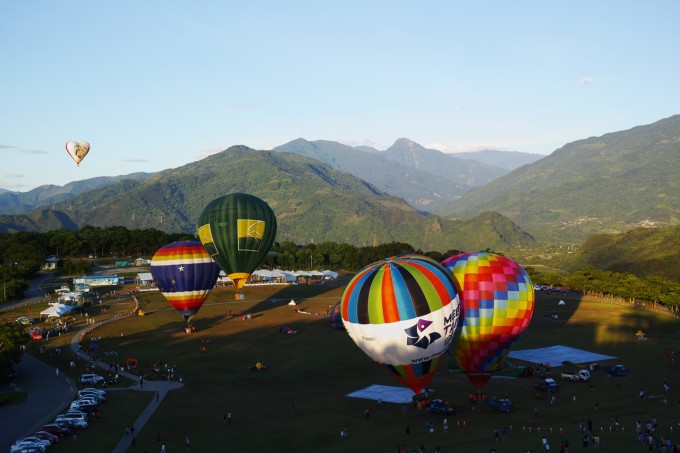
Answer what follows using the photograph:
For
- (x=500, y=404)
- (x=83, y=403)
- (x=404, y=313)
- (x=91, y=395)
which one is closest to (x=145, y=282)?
(x=91, y=395)

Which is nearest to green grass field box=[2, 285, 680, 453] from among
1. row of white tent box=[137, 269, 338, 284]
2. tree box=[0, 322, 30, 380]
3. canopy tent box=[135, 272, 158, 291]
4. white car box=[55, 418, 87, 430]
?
white car box=[55, 418, 87, 430]

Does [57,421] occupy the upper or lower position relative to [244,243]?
lower

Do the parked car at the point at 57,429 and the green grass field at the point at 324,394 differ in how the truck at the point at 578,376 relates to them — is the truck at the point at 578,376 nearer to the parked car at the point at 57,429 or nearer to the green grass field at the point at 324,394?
the green grass field at the point at 324,394

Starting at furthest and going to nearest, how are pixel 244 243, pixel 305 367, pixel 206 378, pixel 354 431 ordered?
pixel 244 243 < pixel 305 367 < pixel 206 378 < pixel 354 431

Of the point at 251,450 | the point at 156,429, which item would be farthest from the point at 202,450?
the point at 156,429

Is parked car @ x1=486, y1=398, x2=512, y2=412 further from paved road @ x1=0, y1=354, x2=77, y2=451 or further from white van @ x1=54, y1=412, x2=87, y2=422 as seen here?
paved road @ x1=0, y1=354, x2=77, y2=451

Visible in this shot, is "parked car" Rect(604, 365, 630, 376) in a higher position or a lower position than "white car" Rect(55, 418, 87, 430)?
lower

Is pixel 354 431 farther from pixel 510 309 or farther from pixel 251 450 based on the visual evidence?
pixel 510 309

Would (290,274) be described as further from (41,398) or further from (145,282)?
(41,398)
